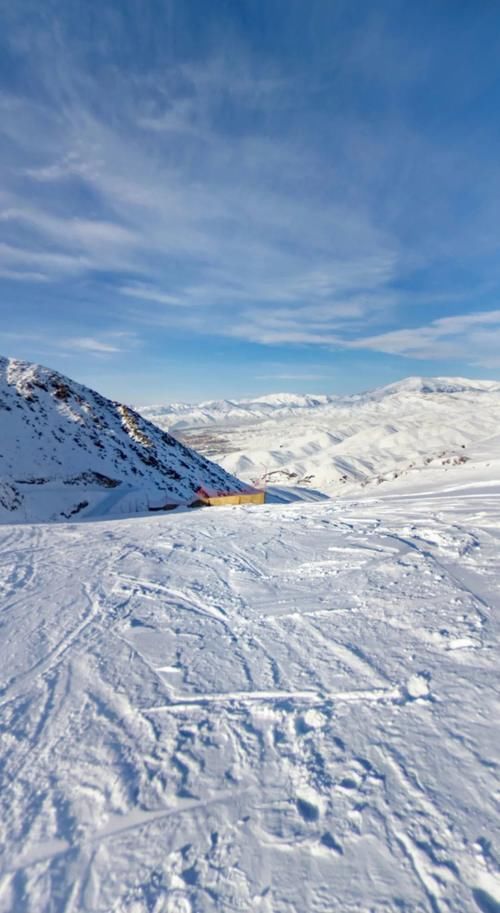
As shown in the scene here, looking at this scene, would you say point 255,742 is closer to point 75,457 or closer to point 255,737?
point 255,737

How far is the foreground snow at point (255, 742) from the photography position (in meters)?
2.04

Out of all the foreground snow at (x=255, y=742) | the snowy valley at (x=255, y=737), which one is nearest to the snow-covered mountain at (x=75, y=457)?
the snowy valley at (x=255, y=737)

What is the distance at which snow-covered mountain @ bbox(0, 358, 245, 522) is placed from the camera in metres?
17.1

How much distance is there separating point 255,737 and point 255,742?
47mm

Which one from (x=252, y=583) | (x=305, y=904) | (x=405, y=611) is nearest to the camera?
(x=305, y=904)

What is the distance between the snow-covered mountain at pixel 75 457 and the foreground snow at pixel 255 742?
12095mm

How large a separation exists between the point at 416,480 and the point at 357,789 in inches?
573

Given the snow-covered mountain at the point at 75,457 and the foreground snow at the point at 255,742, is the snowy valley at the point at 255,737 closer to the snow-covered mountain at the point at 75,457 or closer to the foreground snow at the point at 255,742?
the foreground snow at the point at 255,742

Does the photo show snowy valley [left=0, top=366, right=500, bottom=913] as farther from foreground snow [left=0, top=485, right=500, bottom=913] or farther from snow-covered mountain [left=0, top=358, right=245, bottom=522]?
snow-covered mountain [left=0, top=358, right=245, bottom=522]

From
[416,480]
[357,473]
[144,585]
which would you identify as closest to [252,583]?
[144,585]

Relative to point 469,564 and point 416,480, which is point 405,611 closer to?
point 469,564

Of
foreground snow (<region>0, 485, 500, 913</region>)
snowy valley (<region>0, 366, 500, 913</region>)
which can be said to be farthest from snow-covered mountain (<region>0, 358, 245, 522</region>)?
foreground snow (<region>0, 485, 500, 913</region>)

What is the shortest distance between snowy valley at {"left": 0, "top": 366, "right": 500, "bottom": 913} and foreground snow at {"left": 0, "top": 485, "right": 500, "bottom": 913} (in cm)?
1

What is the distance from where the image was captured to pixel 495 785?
2.44 meters
